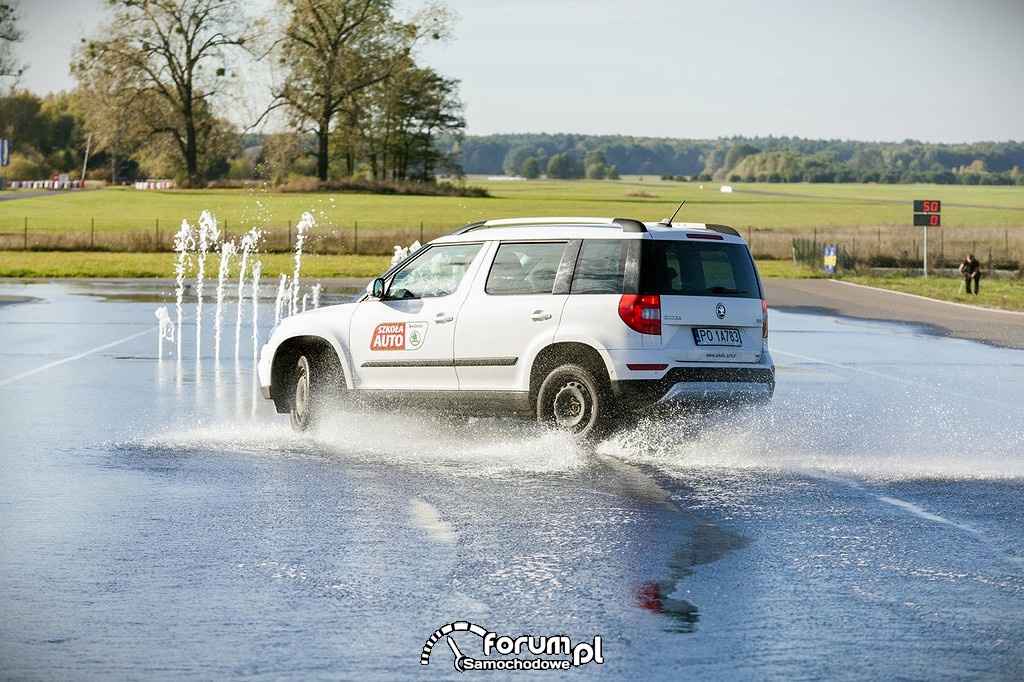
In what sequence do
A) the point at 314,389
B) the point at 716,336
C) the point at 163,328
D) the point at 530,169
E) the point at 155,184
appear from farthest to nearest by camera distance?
1. the point at 530,169
2. the point at 155,184
3. the point at 163,328
4. the point at 314,389
5. the point at 716,336

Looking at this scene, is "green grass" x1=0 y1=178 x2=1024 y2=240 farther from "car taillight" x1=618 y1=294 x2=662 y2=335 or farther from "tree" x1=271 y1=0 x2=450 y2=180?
"car taillight" x1=618 y1=294 x2=662 y2=335

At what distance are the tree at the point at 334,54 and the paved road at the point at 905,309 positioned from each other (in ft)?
183

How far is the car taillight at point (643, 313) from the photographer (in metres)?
11.1

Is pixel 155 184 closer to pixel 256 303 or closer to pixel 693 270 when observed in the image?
pixel 256 303

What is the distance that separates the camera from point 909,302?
37969 mm

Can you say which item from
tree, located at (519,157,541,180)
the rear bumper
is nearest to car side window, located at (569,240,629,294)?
the rear bumper

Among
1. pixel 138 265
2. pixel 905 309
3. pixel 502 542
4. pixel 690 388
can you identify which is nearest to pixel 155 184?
pixel 138 265

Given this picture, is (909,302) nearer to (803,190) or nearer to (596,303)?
(596,303)

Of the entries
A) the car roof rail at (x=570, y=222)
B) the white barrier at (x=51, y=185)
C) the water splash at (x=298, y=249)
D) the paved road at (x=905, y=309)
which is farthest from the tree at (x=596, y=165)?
the car roof rail at (x=570, y=222)

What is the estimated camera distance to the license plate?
11219 mm

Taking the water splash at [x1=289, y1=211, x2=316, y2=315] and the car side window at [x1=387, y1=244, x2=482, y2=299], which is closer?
the car side window at [x1=387, y1=244, x2=482, y2=299]

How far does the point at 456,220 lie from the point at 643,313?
7884 cm

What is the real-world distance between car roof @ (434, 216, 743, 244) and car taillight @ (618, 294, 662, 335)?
52cm

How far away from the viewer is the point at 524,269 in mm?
11836
